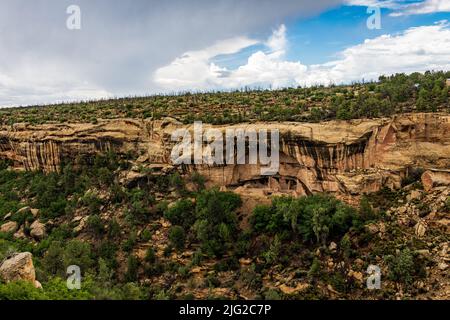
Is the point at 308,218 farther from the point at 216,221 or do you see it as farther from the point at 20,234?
the point at 20,234

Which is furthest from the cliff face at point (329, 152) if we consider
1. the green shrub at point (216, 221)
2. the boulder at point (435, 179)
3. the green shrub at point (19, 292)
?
the green shrub at point (19, 292)

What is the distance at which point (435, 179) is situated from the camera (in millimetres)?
28812

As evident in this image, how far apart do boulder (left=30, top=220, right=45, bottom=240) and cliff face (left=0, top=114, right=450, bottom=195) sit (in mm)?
10155

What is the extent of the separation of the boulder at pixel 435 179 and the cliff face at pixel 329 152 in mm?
832

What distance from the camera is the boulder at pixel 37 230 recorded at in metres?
37.3

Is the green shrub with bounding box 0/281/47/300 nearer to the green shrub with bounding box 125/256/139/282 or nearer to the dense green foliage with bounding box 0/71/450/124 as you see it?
the green shrub with bounding box 125/256/139/282

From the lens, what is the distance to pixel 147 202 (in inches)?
1451

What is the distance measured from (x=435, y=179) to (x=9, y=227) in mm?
37461

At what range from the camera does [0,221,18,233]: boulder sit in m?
39.1

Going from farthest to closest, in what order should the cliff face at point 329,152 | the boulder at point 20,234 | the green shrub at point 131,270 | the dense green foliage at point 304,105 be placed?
the boulder at point 20,234, the dense green foliage at point 304,105, the cliff face at point 329,152, the green shrub at point 131,270

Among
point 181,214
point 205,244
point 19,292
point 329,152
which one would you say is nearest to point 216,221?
point 205,244

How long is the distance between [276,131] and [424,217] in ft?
41.8

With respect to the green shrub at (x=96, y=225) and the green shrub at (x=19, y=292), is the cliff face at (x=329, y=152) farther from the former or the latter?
the green shrub at (x=19, y=292)
